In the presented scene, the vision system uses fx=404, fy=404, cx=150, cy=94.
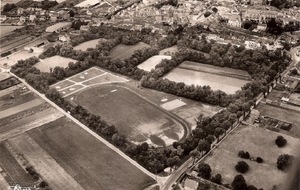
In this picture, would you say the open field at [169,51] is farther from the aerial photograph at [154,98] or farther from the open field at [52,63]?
the open field at [52,63]

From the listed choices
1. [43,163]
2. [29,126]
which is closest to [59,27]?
[29,126]

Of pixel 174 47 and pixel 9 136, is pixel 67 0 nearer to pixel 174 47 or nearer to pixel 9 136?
pixel 174 47

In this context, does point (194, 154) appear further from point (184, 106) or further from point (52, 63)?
point (52, 63)

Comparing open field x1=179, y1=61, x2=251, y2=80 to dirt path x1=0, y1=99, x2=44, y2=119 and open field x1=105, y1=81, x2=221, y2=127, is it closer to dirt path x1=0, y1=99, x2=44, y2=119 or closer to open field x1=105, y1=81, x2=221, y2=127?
open field x1=105, y1=81, x2=221, y2=127

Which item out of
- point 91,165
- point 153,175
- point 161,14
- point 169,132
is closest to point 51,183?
point 91,165

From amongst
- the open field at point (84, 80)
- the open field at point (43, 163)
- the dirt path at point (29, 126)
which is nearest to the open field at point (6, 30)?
the open field at point (84, 80)

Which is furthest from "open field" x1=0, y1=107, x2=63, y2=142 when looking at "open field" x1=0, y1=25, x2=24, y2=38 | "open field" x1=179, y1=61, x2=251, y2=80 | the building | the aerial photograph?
"open field" x1=0, y1=25, x2=24, y2=38
